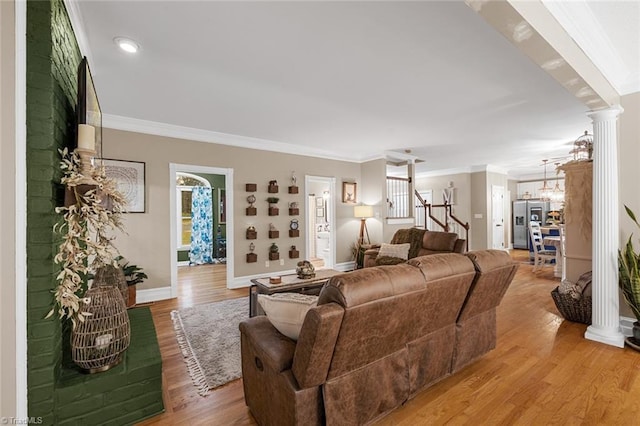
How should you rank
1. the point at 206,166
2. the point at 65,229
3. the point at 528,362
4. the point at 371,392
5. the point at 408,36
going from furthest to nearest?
the point at 206,166
the point at 528,362
the point at 408,36
the point at 65,229
the point at 371,392

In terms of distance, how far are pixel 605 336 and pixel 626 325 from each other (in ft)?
1.17

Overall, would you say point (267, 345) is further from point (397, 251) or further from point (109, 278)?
point (397, 251)

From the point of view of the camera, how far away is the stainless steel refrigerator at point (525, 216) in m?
8.53

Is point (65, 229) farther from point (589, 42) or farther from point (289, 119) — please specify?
point (589, 42)

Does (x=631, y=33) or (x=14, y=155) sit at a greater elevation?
(x=631, y=33)

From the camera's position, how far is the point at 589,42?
223cm

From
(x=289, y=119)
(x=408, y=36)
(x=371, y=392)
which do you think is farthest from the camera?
(x=289, y=119)

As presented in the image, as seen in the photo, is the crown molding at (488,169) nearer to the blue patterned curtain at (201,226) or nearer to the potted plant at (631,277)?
the potted plant at (631,277)

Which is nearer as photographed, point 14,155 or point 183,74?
point 14,155

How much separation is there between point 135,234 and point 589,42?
5.51 m

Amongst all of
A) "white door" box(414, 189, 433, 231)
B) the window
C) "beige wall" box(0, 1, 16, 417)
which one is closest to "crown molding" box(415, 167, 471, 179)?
"white door" box(414, 189, 433, 231)

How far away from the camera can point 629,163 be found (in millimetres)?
2809

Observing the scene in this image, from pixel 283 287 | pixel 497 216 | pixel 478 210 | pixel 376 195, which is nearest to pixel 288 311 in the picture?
pixel 283 287

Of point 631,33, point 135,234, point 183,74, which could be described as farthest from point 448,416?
point 135,234
